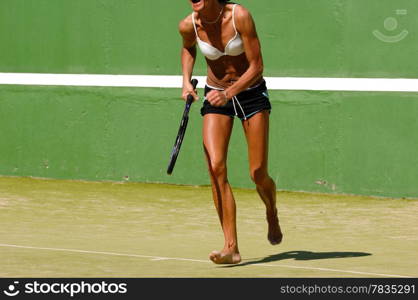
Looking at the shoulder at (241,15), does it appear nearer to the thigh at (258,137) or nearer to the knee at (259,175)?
the thigh at (258,137)

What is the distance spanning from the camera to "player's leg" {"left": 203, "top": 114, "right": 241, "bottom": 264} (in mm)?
9953

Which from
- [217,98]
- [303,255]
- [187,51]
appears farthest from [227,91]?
[303,255]

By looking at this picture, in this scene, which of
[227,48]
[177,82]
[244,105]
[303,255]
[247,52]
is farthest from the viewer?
[177,82]

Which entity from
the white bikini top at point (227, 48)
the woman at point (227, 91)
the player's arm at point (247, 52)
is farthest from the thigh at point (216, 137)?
the white bikini top at point (227, 48)

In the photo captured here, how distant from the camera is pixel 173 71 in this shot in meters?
16.3

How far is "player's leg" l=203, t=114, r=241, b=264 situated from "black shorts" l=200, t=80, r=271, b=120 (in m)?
0.06

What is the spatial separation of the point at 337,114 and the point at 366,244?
12.3ft

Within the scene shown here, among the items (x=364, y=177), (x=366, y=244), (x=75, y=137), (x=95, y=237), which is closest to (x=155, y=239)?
(x=95, y=237)

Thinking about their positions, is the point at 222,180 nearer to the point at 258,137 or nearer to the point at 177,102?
the point at 258,137

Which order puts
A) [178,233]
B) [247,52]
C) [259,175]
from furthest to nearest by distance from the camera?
[178,233], [259,175], [247,52]

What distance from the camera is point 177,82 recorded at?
16297mm

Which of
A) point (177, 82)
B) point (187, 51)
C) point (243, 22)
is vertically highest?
point (243, 22)

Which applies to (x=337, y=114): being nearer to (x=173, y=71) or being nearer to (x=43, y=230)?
(x=173, y=71)

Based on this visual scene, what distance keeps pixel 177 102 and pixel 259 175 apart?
6052 millimetres
